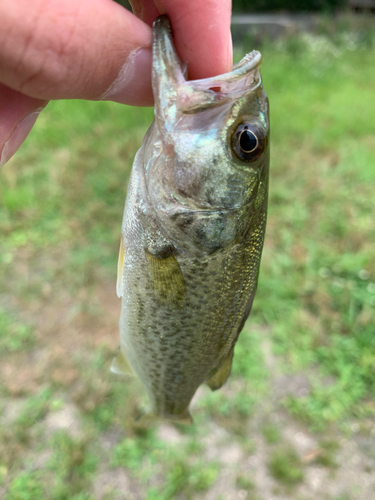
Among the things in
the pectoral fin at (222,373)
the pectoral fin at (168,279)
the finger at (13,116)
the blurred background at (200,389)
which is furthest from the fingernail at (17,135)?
the blurred background at (200,389)

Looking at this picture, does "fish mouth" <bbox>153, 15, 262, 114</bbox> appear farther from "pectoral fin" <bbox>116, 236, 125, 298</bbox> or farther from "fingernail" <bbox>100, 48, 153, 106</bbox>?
"pectoral fin" <bbox>116, 236, 125, 298</bbox>

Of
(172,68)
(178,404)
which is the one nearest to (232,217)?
(172,68)

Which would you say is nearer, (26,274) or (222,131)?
(222,131)

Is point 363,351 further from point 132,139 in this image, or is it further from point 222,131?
point 132,139

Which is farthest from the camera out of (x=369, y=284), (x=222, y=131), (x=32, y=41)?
(x=369, y=284)

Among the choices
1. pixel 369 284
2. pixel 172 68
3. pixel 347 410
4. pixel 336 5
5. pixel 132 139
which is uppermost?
pixel 172 68

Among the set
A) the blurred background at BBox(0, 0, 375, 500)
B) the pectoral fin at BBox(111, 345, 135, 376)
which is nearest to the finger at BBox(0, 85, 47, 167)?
the pectoral fin at BBox(111, 345, 135, 376)

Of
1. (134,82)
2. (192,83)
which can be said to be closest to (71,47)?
(134,82)

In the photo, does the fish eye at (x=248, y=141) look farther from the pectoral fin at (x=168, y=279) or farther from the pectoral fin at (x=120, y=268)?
the pectoral fin at (x=120, y=268)
